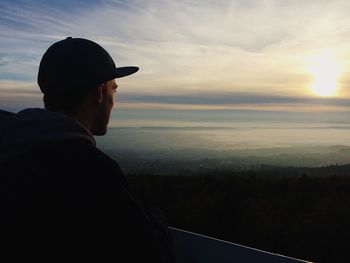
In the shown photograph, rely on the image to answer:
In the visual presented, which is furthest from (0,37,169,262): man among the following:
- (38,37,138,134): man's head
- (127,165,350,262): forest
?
(127,165,350,262): forest

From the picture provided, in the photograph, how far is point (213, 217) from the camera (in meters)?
11.3

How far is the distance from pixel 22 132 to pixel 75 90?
0.30 metres

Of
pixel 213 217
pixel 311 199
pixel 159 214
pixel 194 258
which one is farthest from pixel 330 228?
pixel 159 214

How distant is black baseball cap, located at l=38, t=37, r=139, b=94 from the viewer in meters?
1.81

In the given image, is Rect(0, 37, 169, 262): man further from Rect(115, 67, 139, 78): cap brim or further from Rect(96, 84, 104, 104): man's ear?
Rect(115, 67, 139, 78): cap brim

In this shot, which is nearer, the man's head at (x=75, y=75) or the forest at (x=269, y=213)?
the man's head at (x=75, y=75)

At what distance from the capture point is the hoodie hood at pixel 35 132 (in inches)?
60.3

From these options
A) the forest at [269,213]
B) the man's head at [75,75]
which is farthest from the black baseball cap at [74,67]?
the forest at [269,213]

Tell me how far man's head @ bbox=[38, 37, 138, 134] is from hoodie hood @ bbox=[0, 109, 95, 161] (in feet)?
0.61

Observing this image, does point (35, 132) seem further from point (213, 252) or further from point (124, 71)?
point (213, 252)

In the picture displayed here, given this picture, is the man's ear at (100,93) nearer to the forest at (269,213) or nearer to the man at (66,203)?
the man at (66,203)

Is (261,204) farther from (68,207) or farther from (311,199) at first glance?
(68,207)

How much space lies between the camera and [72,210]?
4.67 feet

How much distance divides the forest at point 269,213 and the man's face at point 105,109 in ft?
17.3
